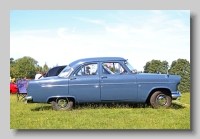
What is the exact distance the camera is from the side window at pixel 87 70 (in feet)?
28.6

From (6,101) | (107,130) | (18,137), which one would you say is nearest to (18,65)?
(6,101)

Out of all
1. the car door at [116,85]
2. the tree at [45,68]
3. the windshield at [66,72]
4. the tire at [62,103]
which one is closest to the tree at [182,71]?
the car door at [116,85]

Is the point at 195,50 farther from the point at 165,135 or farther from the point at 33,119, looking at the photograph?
the point at 33,119

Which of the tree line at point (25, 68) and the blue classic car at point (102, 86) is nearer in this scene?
the tree line at point (25, 68)

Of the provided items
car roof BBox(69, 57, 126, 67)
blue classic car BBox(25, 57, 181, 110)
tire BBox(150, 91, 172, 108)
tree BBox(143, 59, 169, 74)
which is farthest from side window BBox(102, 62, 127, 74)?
tire BBox(150, 91, 172, 108)

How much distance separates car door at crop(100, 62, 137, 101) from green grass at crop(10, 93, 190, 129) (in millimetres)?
276

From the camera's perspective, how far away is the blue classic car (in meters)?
8.59

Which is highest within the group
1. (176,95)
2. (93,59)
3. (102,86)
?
(93,59)

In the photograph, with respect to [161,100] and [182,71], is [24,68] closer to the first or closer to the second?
[161,100]

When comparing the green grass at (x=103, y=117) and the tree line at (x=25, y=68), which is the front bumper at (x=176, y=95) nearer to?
the green grass at (x=103, y=117)

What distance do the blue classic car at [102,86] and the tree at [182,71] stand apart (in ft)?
0.38

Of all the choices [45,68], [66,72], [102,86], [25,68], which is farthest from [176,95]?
[25,68]

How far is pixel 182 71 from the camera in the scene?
8555mm

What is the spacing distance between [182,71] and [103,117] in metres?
2.00
